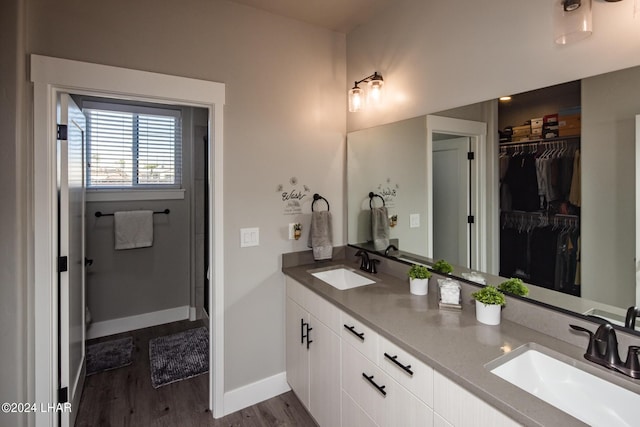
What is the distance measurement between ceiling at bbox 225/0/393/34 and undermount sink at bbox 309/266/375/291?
68.8 inches

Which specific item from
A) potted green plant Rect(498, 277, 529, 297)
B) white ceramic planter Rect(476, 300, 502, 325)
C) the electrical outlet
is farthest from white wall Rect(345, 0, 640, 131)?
white ceramic planter Rect(476, 300, 502, 325)

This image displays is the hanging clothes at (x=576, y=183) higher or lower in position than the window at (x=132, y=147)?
lower

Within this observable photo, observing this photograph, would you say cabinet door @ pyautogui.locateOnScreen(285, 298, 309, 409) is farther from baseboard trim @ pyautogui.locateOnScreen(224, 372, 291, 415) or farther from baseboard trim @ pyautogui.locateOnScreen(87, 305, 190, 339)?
baseboard trim @ pyautogui.locateOnScreen(87, 305, 190, 339)

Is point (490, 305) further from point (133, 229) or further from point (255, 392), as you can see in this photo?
point (133, 229)

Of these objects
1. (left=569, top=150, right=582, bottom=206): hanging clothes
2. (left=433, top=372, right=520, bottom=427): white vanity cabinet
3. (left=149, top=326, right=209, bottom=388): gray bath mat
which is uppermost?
(left=569, top=150, right=582, bottom=206): hanging clothes

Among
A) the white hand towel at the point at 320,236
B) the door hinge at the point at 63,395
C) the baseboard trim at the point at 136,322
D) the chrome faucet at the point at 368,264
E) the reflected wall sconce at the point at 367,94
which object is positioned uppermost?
the reflected wall sconce at the point at 367,94

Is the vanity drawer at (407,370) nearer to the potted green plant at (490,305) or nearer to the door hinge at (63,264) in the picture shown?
the potted green plant at (490,305)

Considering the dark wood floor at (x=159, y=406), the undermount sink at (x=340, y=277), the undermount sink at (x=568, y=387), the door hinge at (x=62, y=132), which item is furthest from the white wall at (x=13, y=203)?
the undermount sink at (x=568, y=387)

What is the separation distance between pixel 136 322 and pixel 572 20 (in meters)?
4.01

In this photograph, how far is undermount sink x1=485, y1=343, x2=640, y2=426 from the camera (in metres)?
0.99

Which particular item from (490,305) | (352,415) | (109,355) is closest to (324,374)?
(352,415)

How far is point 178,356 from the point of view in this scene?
2.88 m

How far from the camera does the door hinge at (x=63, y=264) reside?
1.79 meters

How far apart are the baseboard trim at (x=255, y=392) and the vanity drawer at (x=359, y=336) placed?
3.23 feet
